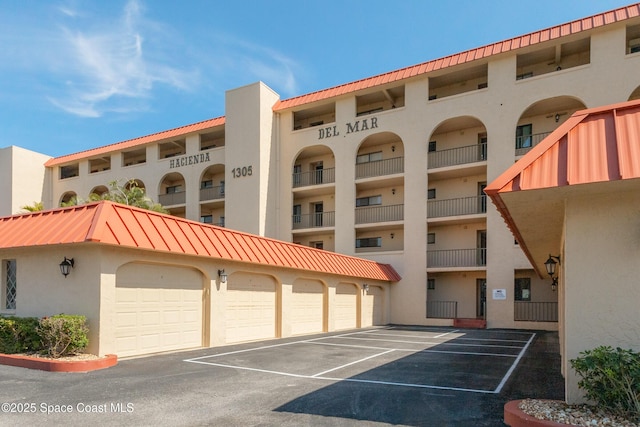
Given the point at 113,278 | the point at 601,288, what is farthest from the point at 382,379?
the point at 113,278

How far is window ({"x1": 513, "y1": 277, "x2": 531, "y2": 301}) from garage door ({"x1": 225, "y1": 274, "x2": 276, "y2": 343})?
1478 centimetres

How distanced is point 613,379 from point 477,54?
22857mm

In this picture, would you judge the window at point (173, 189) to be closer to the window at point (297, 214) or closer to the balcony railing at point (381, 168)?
the window at point (297, 214)

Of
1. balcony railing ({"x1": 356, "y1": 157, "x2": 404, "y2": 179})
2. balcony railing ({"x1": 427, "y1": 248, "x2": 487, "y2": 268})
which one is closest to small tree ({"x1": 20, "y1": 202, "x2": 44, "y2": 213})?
balcony railing ({"x1": 356, "y1": 157, "x2": 404, "y2": 179})

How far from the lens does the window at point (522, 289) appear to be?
2403cm

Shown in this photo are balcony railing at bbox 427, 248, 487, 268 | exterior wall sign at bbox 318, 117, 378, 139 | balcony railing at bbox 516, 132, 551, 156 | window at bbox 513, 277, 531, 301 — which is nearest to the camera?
window at bbox 513, 277, 531, 301

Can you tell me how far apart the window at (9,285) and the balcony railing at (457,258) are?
20.3 m

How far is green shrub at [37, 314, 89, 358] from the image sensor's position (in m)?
9.63

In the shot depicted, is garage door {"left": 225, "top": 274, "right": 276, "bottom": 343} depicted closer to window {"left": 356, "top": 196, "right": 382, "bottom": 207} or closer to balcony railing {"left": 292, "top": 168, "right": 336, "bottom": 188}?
window {"left": 356, "top": 196, "right": 382, "bottom": 207}

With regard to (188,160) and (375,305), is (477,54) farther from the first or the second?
(188,160)

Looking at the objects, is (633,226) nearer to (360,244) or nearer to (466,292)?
(466,292)

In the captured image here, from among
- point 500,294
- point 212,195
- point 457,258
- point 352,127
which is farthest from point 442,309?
point 212,195

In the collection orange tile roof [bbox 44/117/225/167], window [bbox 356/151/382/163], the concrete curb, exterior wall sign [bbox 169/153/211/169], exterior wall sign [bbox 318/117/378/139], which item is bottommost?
the concrete curb

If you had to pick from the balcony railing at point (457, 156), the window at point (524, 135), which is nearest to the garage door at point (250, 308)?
the balcony railing at point (457, 156)
